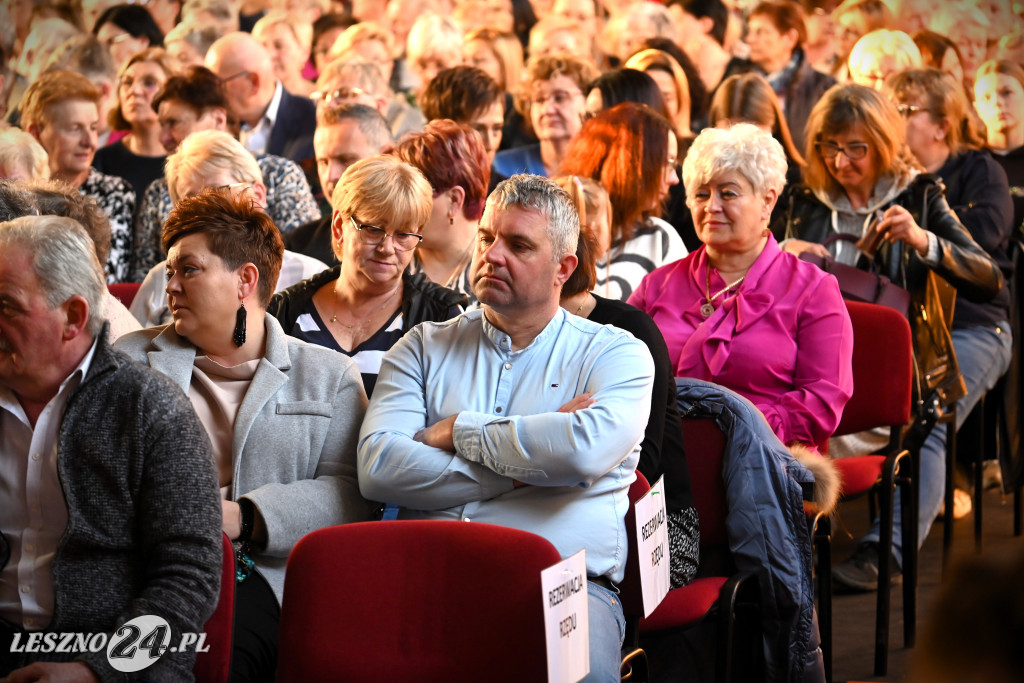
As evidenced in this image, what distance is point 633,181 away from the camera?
398 centimetres

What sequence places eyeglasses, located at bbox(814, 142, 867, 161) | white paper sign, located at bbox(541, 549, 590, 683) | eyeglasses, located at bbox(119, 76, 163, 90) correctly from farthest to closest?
eyeglasses, located at bbox(119, 76, 163, 90)
eyeglasses, located at bbox(814, 142, 867, 161)
white paper sign, located at bbox(541, 549, 590, 683)

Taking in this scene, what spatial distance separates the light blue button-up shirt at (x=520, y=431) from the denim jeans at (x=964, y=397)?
1.95 meters

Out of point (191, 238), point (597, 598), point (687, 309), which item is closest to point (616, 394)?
point (597, 598)

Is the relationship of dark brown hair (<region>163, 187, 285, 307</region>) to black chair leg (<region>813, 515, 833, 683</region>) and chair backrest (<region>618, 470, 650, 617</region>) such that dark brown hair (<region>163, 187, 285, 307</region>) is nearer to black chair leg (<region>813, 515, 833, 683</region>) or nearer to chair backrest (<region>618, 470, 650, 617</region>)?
chair backrest (<region>618, 470, 650, 617</region>)

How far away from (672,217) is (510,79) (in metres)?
2.89

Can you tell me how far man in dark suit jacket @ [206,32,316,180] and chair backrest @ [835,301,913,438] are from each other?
335 cm

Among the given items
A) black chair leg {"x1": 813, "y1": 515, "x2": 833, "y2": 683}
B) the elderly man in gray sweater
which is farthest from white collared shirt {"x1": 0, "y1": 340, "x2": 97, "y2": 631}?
black chair leg {"x1": 813, "y1": 515, "x2": 833, "y2": 683}

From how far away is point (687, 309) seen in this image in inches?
132

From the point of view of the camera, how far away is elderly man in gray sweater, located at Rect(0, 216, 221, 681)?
70.6 inches

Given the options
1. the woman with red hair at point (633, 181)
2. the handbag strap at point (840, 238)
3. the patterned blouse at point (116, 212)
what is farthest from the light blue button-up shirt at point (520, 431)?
the patterned blouse at point (116, 212)

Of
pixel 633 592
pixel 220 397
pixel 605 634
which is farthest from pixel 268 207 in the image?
pixel 605 634

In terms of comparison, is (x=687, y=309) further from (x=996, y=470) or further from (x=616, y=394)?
(x=996, y=470)

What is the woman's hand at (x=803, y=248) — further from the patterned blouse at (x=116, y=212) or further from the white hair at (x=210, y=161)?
the patterned blouse at (x=116, y=212)

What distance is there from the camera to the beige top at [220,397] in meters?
2.35
